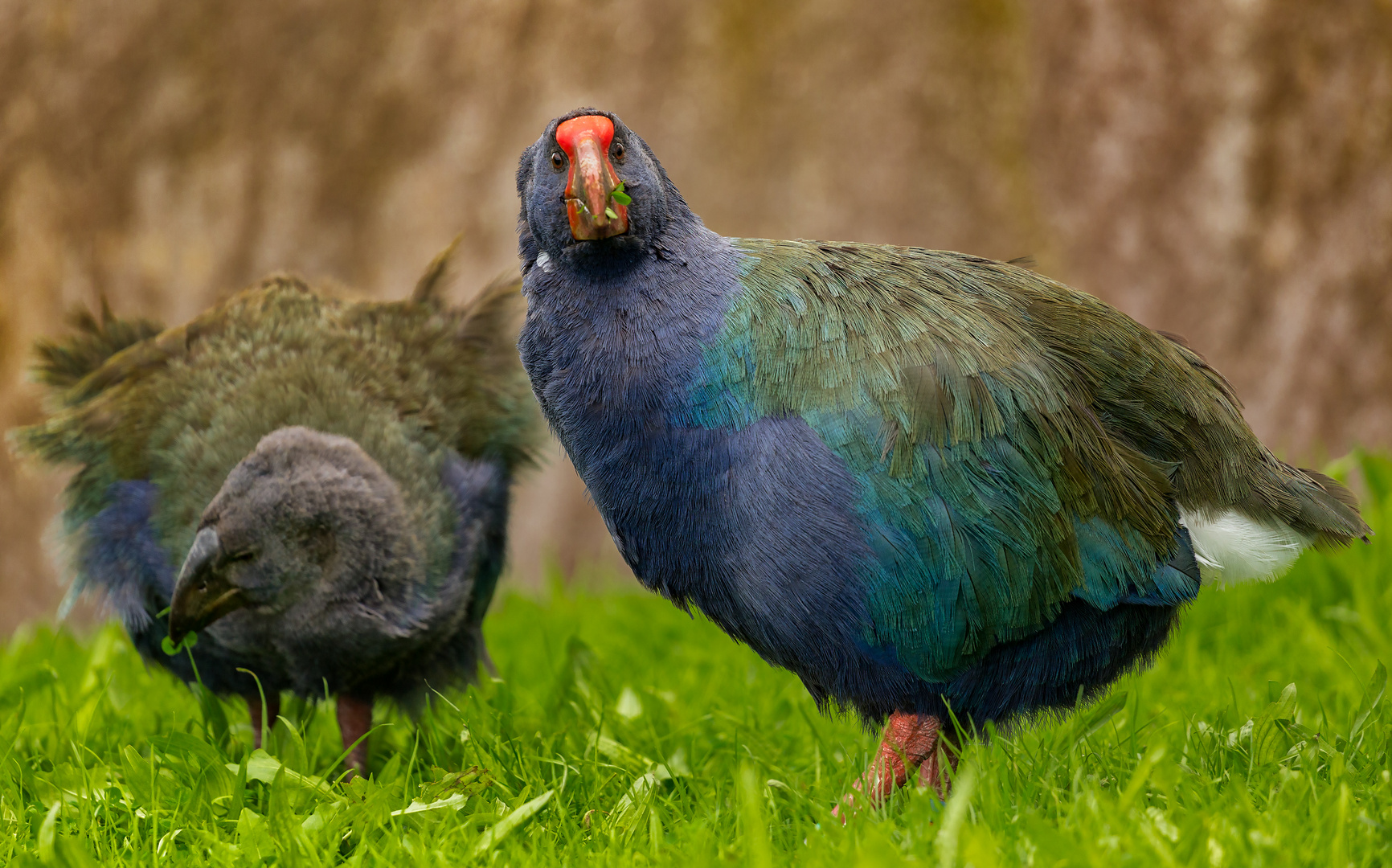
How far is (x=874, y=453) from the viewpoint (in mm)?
2459

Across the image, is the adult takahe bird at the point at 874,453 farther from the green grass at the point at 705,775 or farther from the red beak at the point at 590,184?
the green grass at the point at 705,775

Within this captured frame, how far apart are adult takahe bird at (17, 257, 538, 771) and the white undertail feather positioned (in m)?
1.86

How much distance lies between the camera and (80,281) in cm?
618

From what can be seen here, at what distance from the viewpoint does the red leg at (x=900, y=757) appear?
102 inches

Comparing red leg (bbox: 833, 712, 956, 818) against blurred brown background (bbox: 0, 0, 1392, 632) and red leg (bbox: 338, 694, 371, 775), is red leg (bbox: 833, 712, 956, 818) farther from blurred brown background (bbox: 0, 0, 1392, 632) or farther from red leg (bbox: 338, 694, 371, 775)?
blurred brown background (bbox: 0, 0, 1392, 632)

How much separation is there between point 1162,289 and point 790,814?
12.5 feet

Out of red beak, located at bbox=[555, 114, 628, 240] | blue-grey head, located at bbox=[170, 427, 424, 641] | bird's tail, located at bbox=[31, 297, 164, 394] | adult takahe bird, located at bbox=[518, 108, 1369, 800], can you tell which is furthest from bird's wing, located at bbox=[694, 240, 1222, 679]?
bird's tail, located at bbox=[31, 297, 164, 394]

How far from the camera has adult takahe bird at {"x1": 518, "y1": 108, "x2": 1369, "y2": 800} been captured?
2.47 metres

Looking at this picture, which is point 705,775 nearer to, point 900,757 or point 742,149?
point 900,757

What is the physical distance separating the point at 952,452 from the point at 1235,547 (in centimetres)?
75

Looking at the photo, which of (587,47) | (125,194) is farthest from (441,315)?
(125,194)

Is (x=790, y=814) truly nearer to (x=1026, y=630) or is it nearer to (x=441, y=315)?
(x=1026, y=630)

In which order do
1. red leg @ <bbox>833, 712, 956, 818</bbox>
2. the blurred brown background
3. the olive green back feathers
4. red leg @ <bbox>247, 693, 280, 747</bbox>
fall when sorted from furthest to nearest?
the blurred brown background, red leg @ <bbox>247, 693, 280, 747</bbox>, the olive green back feathers, red leg @ <bbox>833, 712, 956, 818</bbox>

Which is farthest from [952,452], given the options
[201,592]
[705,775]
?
[201,592]
